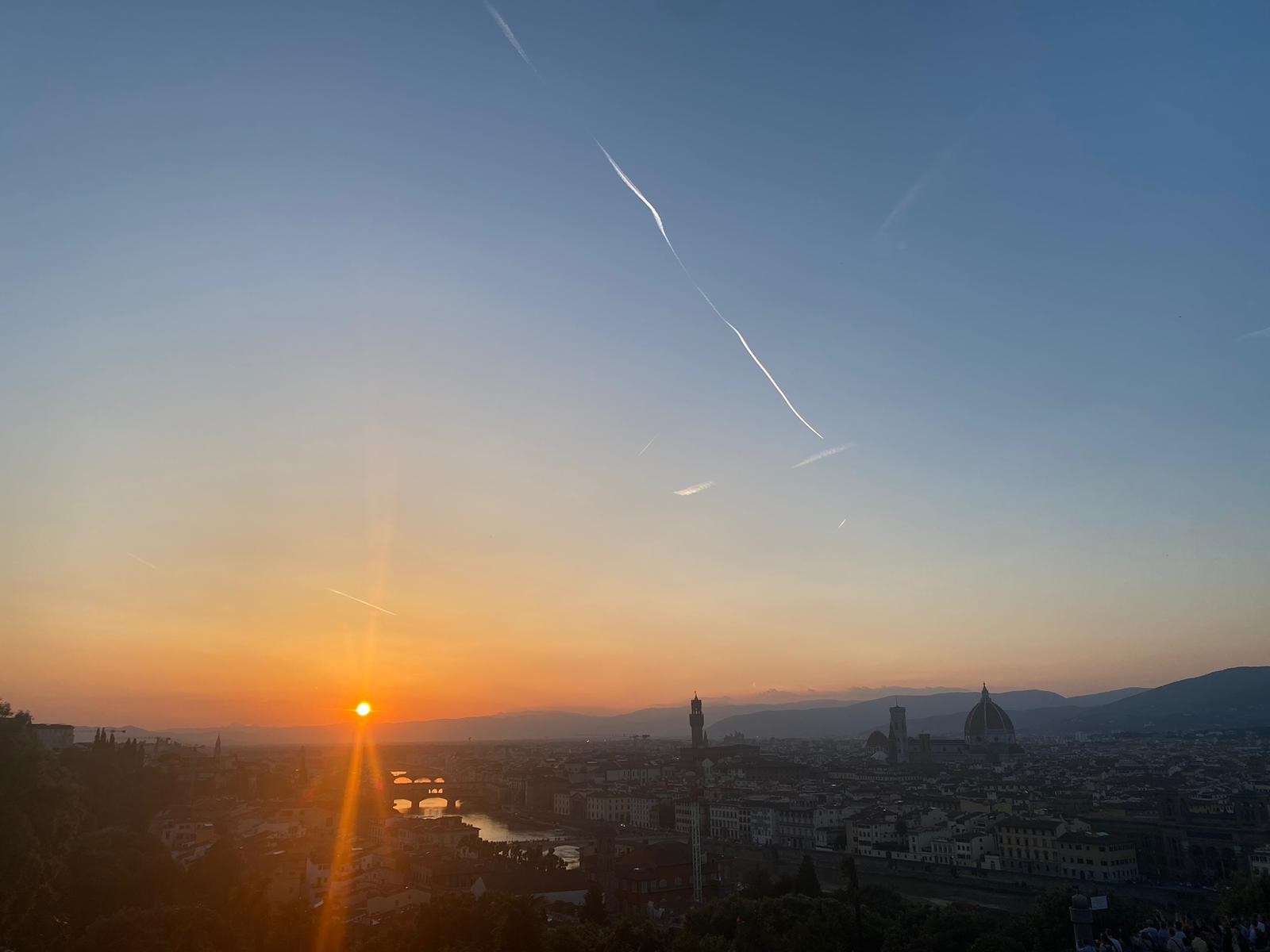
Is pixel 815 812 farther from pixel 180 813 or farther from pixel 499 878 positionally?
pixel 180 813

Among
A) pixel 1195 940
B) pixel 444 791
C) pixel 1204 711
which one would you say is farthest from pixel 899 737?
pixel 1204 711

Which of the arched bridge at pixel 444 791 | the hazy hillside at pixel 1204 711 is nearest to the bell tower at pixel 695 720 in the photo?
the arched bridge at pixel 444 791

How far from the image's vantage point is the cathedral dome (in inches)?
3853

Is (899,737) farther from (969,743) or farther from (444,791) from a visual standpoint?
(444,791)

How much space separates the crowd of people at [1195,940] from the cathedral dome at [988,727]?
→ 93890mm

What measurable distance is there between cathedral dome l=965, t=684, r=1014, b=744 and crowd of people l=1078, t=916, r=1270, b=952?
93890mm

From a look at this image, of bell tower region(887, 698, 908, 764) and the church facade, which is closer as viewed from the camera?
the church facade

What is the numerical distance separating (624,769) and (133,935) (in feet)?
240

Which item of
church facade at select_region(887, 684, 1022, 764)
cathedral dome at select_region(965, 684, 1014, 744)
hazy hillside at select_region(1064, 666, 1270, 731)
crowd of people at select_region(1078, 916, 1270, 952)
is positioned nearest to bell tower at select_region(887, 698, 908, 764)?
church facade at select_region(887, 684, 1022, 764)

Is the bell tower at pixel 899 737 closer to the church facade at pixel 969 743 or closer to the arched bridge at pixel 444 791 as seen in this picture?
the church facade at pixel 969 743

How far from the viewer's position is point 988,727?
A: 98875mm

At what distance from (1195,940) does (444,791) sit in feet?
280

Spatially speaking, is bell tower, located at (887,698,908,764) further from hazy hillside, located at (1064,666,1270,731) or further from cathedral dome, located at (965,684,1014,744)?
hazy hillside, located at (1064,666,1270,731)

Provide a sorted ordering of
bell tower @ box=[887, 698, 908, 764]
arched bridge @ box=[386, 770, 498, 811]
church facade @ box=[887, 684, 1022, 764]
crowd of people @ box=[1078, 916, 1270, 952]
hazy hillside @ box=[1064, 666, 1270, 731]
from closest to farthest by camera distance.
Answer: crowd of people @ box=[1078, 916, 1270, 952], arched bridge @ box=[386, 770, 498, 811], church facade @ box=[887, 684, 1022, 764], bell tower @ box=[887, 698, 908, 764], hazy hillside @ box=[1064, 666, 1270, 731]
